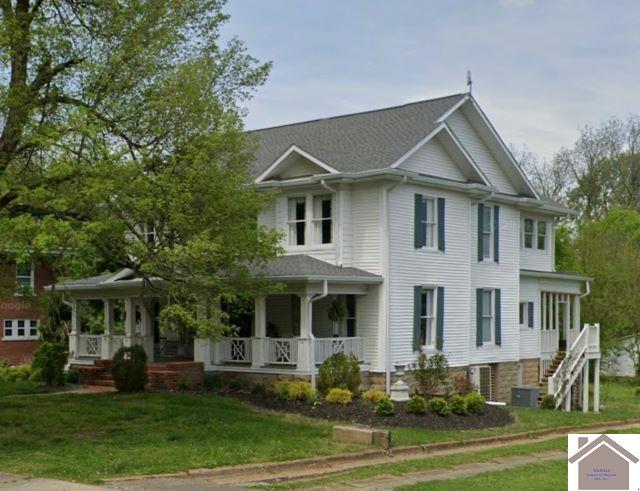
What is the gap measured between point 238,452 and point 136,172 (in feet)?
19.3

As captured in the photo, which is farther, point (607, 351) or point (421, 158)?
point (607, 351)

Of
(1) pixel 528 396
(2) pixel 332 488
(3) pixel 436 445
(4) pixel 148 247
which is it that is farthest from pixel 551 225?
(2) pixel 332 488

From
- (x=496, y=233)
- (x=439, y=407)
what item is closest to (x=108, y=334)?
(x=439, y=407)

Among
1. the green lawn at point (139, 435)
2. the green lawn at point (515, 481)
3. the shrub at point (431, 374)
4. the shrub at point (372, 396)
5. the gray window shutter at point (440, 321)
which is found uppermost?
the gray window shutter at point (440, 321)

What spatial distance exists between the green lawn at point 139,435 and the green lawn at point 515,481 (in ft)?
10.1

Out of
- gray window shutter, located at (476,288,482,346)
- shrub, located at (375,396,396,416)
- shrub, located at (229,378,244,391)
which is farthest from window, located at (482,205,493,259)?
shrub, located at (375,396,396,416)

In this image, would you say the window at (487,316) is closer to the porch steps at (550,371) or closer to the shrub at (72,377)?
the porch steps at (550,371)

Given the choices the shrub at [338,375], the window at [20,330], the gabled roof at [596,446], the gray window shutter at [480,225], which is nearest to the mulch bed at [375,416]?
the shrub at [338,375]

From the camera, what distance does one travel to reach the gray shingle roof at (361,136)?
27.6 metres

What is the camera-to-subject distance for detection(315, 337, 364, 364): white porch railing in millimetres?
25859

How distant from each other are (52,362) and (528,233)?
1799 centimetres

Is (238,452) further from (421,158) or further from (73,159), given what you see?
(421,158)

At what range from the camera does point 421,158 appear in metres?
28.4

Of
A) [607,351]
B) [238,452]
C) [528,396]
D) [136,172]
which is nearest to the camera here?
[238,452]
